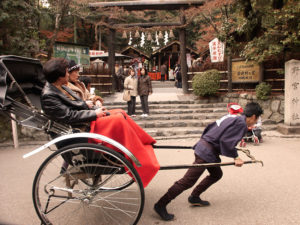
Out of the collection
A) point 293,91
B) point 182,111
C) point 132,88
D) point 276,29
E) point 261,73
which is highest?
point 276,29

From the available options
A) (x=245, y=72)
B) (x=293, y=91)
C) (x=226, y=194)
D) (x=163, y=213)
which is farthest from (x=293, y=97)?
(x=163, y=213)

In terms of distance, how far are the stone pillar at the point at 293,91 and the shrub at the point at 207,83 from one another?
3283 mm

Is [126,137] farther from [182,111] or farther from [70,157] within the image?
[182,111]

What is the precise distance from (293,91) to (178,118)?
137 inches

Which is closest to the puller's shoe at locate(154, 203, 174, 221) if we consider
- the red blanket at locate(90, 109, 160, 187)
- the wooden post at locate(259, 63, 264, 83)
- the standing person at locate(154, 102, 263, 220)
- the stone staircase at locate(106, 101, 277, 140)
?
the standing person at locate(154, 102, 263, 220)

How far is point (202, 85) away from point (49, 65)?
8041 mm

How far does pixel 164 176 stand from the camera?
14.4 feet

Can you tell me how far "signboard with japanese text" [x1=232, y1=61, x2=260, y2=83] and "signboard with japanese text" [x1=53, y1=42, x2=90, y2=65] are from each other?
5.67 metres

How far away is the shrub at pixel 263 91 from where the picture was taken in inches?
340

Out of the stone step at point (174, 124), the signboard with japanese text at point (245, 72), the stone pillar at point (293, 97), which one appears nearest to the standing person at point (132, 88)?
the stone step at point (174, 124)

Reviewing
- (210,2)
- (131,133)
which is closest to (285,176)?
(131,133)

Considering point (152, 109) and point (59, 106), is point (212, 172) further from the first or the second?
Answer: point (152, 109)

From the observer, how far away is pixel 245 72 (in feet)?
32.1

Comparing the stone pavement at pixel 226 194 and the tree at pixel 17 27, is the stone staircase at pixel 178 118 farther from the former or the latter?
the tree at pixel 17 27
